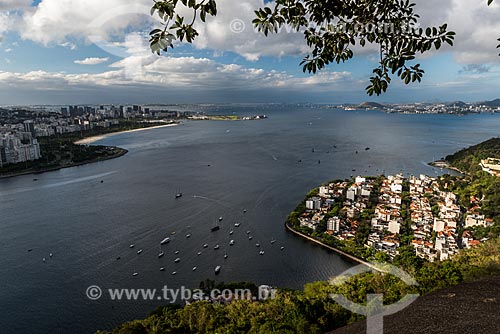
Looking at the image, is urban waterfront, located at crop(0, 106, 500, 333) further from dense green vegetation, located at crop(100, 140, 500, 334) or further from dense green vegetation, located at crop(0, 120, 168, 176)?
dense green vegetation, located at crop(100, 140, 500, 334)

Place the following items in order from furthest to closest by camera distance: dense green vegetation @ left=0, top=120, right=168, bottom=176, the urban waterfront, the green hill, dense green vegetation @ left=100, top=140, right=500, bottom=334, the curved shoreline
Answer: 1. dense green vegetation @ left=0, top=120, right=168, bottom=176
2. the green hill
3. the curved shoreline
4. the urban waterfront
5. dense green vegetation @ left=100, top=140, right=500, bottom=334

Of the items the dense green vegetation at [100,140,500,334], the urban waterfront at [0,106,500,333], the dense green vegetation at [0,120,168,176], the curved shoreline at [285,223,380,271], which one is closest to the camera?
the dense green vegetation at [100,140,500,334]

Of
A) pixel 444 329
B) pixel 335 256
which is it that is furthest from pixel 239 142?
A: pixel 444 329

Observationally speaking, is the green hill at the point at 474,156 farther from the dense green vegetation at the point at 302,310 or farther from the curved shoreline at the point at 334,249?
the dense green vegetation at the point at 302,310

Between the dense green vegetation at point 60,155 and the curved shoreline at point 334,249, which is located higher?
the dense green vegetation at point 60,155

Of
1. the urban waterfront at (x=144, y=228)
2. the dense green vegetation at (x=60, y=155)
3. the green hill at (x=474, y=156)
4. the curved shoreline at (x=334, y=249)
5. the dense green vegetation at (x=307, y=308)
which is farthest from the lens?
the dense green vegetation at (x=60, y=155)

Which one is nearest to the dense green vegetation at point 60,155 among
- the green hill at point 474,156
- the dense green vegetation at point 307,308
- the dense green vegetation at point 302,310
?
the dense green vegetation at point 307,308

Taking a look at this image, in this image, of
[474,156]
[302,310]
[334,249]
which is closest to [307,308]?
[302,310]

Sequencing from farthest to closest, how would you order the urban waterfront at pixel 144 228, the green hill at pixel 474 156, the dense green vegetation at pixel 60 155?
1. the dense green vegetation at pixel 60 155
2. the green hill at pixel 474 156
3. the urban waterfront at pixel 144 228

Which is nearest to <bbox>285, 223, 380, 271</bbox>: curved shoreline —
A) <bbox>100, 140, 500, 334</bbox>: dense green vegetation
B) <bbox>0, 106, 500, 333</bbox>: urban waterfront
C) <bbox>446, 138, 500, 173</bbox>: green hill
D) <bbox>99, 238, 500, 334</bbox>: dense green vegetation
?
<bbox>0, 106, 500, 333</bbox>: urban waterfront
